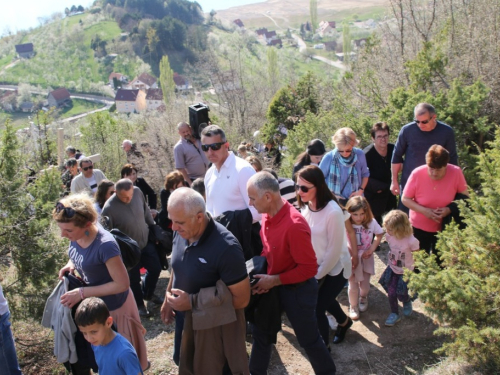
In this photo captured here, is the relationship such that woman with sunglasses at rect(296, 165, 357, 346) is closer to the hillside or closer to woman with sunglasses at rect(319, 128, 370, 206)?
woman with sunglasses at rect(319, 128, 370, 206)

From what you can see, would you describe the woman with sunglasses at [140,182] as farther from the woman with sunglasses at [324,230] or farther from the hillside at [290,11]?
the hillside at [290,11]

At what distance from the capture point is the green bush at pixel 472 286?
3269 mm

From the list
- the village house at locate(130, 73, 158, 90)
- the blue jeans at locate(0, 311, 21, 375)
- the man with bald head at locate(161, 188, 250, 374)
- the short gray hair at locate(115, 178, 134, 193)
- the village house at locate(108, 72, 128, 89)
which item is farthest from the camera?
the village house at locate(108, 72, 128, 89)

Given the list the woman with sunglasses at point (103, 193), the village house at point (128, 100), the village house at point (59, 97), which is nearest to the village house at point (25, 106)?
the village house at point (59, 97)

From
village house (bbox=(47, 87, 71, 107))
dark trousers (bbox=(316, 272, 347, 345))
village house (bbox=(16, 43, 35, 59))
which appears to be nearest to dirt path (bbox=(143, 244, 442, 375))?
dark trousers (bbox=(316, 272, 347, 345))

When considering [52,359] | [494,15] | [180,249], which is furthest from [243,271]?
[494,15]

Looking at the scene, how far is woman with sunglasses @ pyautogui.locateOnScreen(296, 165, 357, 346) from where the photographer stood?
12.5ft

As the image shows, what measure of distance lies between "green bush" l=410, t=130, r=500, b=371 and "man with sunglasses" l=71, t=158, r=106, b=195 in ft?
17.9

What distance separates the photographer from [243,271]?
3.03m

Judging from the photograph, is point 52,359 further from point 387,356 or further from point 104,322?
point 387,356

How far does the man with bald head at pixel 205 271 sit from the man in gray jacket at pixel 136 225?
2.18 m

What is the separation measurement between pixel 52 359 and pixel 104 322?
2.85m

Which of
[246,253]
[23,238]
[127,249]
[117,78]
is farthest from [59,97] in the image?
[246,253]

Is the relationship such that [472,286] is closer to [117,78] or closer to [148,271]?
[148,271]
